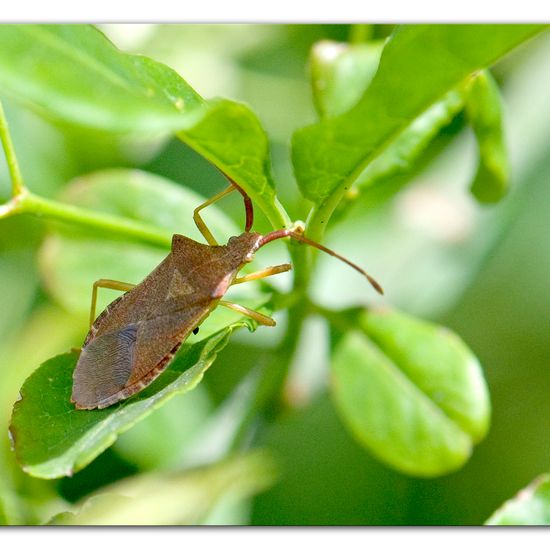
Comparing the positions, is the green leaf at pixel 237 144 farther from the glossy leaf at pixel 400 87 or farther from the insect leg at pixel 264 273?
the insect leg at pixel 264 273

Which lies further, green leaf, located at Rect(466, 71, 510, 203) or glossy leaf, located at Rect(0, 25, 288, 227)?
green leaf, located at Rect(466, 71, 510, 203)

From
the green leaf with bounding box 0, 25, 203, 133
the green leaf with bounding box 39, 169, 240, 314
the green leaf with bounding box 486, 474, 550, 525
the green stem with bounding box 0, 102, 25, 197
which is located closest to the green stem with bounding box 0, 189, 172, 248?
the green stem with bounding box 0, 102, 25, 197

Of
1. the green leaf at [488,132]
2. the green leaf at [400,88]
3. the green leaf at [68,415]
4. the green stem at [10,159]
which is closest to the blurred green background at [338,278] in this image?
the green leaf at [488,132]

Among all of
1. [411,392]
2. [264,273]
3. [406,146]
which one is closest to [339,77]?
[406,146]

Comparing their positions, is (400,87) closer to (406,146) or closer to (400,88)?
(400,88)

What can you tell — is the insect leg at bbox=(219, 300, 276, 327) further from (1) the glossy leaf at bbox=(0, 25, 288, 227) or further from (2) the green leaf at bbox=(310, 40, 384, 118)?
(2) the green leaf at bbox=(310, 40, 384, 118)

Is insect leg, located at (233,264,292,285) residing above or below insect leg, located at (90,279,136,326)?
above

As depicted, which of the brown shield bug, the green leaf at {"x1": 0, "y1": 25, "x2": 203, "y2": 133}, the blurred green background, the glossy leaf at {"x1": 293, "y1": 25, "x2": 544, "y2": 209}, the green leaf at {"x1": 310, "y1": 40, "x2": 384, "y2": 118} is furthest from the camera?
the blurred green background
